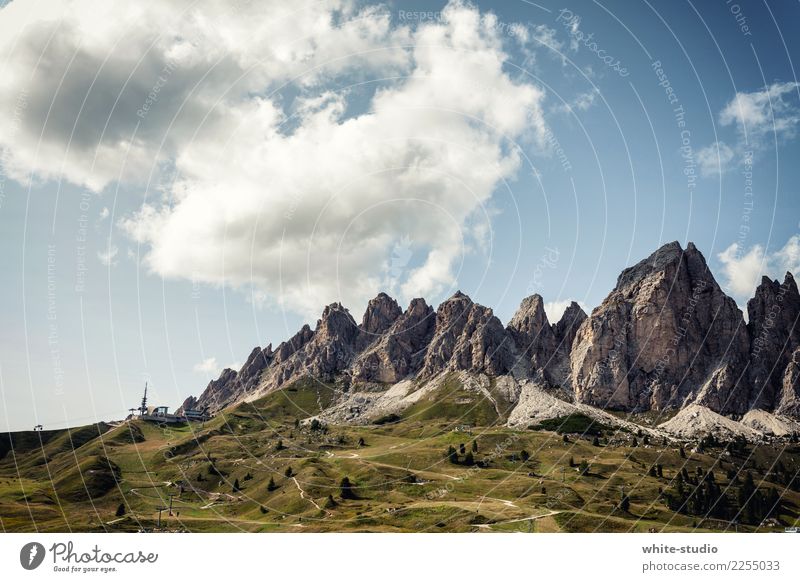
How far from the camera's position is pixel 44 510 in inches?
6442
